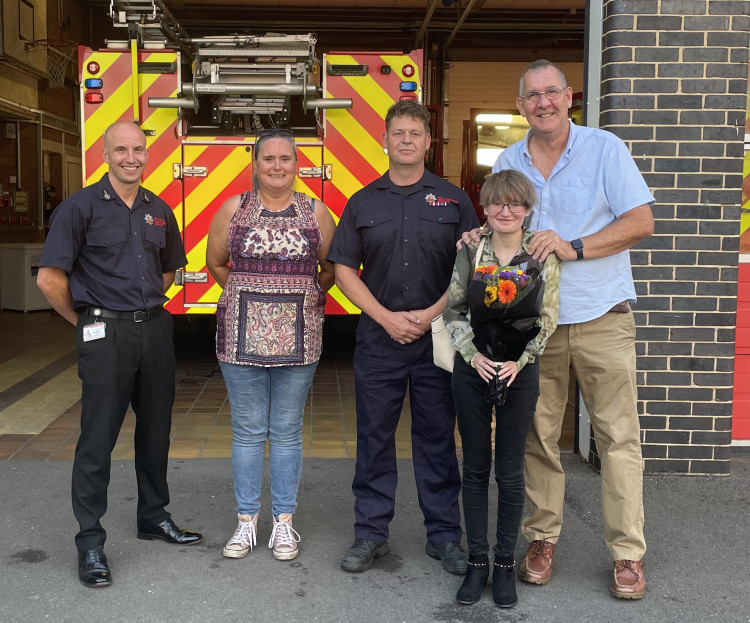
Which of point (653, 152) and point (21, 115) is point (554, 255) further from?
point (21, 115)

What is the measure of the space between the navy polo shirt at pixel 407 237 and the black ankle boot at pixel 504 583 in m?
1.09

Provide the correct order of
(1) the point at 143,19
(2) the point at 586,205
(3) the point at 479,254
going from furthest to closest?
(1) the point at 143,19 → (2) the point at 586,205 → (3) the point at 479,254

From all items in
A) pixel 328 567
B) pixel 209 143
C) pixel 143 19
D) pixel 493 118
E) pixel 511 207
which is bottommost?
pixel 328 567

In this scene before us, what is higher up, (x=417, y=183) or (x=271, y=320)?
(x=417, y=183)

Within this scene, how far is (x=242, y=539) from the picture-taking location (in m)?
3.94

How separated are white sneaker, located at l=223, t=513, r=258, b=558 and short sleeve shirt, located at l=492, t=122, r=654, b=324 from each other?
5.32 feet

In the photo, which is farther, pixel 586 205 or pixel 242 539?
pixel 242 539

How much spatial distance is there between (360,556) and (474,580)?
0.54 metres

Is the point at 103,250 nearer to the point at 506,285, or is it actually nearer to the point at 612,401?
the point at 506,285

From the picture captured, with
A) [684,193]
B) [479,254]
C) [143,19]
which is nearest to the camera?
[479,254]

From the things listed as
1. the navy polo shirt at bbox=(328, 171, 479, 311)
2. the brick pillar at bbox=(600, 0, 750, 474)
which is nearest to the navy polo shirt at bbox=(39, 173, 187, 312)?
the navy polo shirt at bbox=(328, 171, 479, 311)

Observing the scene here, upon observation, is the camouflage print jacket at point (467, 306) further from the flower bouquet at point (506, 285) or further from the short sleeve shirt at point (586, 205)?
the short sleeve shirt at point (586, 205)

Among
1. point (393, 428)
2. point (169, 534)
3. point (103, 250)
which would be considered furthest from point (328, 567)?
point (103, 250)

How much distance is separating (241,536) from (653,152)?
2.94 metres
